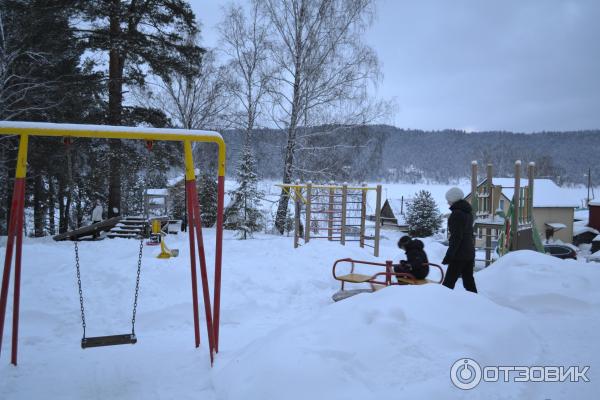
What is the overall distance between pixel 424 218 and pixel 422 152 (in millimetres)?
106392

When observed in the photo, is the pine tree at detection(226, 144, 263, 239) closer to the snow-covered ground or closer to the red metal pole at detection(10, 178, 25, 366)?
the snow-covered ground

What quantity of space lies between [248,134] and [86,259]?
12.5 metres

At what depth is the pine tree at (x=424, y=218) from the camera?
32156 mm

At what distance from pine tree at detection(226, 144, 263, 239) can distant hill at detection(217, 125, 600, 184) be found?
7.19 feet

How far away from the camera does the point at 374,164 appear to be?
23516mm

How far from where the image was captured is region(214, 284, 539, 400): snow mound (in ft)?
10.3

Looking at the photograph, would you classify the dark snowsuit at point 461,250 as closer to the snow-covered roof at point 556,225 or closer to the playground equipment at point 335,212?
the playground equipment at point 335,212

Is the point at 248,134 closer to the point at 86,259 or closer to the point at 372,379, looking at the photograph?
the point at 86,259

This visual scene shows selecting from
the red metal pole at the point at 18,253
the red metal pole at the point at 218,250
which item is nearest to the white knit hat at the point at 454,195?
the red metal pole at the point at 218,250

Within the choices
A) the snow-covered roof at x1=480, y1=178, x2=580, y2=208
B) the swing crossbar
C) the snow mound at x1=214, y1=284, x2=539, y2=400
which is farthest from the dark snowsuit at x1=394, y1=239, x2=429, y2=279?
the snow-covered roof at x1=480, y1=178, x2=580, y2=208

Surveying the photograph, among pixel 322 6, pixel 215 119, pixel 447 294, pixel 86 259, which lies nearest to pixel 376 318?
pixel 447 294

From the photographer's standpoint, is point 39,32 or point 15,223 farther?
point 39,32

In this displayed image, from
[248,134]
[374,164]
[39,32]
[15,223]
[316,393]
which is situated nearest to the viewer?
[316,393]

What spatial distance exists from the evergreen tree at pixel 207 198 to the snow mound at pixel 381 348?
18042mm
